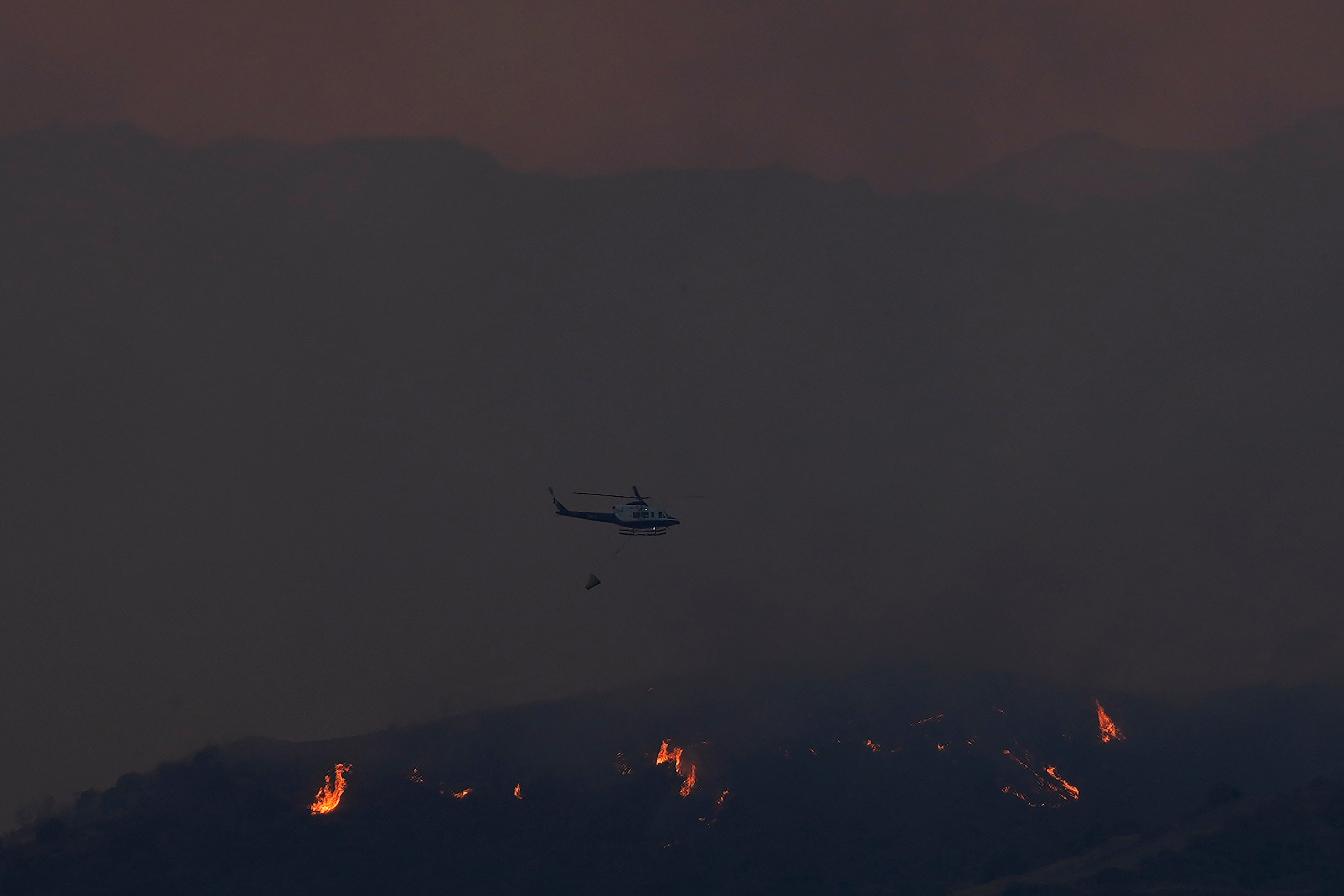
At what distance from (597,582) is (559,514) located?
14346mm

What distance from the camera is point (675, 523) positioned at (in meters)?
130

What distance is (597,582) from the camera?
132 metres

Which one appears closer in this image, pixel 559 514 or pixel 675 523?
pixel 675 523

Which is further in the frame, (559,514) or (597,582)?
(559,514)

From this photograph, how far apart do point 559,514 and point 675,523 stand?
21.4 metres

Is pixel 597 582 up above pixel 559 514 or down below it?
below

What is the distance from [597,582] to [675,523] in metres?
14.8

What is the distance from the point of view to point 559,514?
140875 mm
